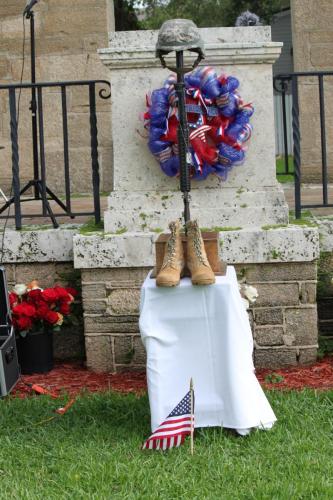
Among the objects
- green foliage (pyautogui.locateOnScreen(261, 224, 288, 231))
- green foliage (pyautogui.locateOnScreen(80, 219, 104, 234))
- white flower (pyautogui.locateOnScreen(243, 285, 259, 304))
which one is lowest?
white flower (pyautogui.locateOnScreen(243, 285, 259, 304))

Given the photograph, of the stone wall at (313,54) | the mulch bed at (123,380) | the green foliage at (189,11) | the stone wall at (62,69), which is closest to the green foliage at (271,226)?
the mulch bed at (123,380)

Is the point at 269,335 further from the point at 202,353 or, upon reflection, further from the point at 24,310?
the point at 24,310

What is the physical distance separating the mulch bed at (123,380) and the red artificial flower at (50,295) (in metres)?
0.44

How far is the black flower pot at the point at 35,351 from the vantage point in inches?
203

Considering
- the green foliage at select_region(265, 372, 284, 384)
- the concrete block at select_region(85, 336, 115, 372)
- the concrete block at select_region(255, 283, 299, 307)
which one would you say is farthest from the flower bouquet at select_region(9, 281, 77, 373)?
the green foliage at select_region(265, 372, 284, 384)

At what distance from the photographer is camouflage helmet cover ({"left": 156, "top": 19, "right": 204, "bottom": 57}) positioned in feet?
13.8

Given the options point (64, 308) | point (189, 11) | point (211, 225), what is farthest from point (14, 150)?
point (189, 11)

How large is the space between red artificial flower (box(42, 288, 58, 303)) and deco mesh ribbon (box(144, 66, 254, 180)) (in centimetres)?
93

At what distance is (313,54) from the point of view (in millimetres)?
8367

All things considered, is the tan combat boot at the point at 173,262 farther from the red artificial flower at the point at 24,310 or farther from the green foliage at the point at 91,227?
the red artificial flower at the point at 24,310

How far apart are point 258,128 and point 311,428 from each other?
5.95 feet

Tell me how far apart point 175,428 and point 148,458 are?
198 millimetres

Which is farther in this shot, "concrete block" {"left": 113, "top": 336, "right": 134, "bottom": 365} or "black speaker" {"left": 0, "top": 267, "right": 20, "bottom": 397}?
"concrete block" {"left": 113, "top": 336, "right": 134, "bottom": 365}

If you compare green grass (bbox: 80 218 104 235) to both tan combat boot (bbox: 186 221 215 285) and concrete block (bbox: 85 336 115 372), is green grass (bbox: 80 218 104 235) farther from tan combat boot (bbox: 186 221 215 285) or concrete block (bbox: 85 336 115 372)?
tan combat boot (bbox: 186 221 215 285)
